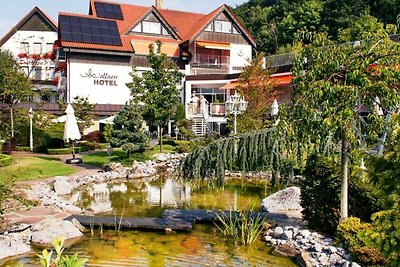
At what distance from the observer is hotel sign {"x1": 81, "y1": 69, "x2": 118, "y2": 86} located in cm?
3872

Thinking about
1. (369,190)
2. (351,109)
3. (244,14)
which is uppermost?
(244,14)

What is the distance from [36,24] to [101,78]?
47.6 feet

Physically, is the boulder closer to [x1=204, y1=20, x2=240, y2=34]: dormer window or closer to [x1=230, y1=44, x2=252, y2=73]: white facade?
[x1=204, y1=20, x2=240, y2=34]: dormer window

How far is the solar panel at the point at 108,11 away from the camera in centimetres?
4234

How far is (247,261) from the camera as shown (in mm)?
10258

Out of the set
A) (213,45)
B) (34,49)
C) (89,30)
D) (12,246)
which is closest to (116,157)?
(12,246)

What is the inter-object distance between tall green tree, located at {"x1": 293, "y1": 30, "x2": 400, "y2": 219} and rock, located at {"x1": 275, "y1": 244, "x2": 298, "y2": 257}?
1.45 metres

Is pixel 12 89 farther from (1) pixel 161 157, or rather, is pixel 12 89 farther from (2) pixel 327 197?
(2) pixel 327 197

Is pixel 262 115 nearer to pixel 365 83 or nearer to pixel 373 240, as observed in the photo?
pixel 365 83

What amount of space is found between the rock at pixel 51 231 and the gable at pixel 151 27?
31447 mm

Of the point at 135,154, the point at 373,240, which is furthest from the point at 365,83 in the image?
the point at 135,154

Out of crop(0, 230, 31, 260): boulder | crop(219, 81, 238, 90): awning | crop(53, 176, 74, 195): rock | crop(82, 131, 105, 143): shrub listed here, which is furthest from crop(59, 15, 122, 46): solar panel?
crop(0, 230, 31, 260): boulder

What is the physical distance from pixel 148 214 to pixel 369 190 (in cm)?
710

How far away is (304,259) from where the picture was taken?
32.5 ft
